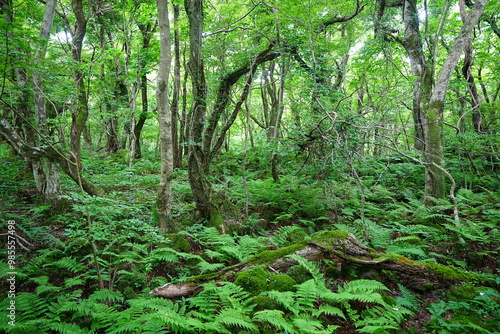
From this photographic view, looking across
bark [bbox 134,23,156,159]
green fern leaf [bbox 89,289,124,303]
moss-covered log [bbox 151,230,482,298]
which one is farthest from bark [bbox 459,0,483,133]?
bark [bbox 134,23,156,159]

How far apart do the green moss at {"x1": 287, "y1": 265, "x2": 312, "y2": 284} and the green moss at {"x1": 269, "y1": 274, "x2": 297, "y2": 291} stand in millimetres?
189

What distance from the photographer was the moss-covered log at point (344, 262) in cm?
383

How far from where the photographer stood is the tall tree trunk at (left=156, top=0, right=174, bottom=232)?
510 centimetres

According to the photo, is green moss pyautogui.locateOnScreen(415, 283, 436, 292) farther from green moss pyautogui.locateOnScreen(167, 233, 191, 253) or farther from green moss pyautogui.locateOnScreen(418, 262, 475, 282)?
green moss pyautogui.locateOnScreen(167, 233, 191, 253)

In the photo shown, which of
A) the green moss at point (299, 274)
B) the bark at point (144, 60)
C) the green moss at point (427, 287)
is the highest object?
the bark at point (144, 60)

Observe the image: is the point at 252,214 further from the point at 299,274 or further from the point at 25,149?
the point at 25,149

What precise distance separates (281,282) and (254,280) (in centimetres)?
38

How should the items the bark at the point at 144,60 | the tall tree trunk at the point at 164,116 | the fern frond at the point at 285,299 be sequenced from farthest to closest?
1. the bark at the point at 144,60
2. the tall tree trunk at the point at 164,116
3. the fern frond at the point at 285,299

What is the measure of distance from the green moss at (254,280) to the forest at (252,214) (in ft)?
0.07

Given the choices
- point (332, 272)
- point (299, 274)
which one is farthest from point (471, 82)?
point (299, 274)

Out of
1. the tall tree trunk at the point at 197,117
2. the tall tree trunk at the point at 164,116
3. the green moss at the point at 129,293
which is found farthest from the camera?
the tall tree trunk at the point at 197,117

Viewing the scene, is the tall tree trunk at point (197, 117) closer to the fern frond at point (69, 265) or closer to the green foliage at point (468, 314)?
the fern frond at point (69, 265)

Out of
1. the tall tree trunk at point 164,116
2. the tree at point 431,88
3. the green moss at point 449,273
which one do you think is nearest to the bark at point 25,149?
the tall tree trunk at point 164,116

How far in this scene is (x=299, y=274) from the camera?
3879 millimetres
